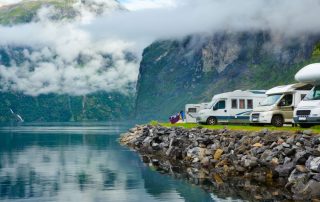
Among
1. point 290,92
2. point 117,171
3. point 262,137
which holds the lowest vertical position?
point 117,171

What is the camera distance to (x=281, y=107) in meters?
40.8

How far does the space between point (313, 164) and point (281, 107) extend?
58.3 ft

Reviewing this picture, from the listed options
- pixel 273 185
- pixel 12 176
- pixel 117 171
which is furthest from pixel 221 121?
pixel 273 185

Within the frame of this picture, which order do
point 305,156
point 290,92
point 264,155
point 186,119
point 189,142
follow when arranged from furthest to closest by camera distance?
point 186,119
point 189,142
point 290,92
point 264,155
point 305,156

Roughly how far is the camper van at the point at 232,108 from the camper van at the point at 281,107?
42.1ft

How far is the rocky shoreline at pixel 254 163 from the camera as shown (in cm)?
2373

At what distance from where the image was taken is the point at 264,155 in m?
29.2

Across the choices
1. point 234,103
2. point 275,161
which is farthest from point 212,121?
point 275,161

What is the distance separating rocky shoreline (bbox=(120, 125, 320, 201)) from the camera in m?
23.7

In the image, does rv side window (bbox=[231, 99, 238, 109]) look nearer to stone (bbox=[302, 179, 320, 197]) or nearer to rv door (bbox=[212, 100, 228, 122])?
rv door (bbox=[212, 100, 228, 122])

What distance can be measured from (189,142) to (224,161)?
1210 centimetres

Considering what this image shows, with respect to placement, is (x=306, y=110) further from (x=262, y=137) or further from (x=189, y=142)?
(x=189, y=142)

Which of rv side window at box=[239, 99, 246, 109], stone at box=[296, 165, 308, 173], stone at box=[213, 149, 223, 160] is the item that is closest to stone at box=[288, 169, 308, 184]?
stone at box=[296, 165, 308, 173]

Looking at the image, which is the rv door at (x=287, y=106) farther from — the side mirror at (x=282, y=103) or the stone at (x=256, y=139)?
the stone at (x=256, y=139)
